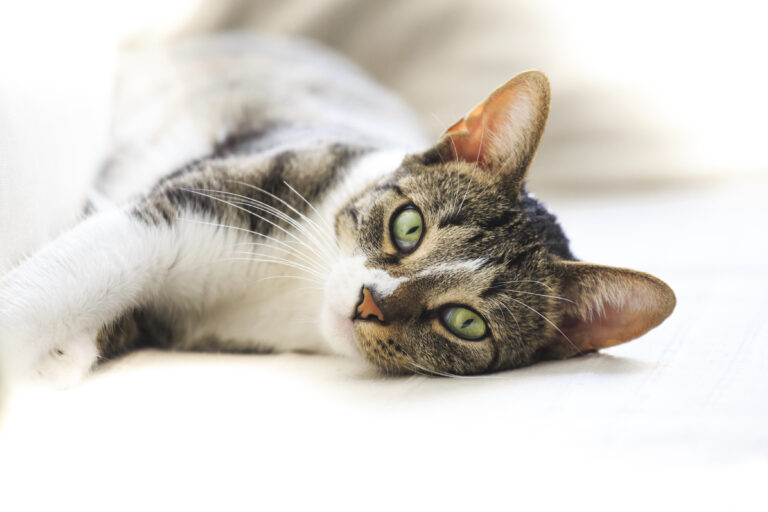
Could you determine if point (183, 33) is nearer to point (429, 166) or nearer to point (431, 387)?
point (429, 166)

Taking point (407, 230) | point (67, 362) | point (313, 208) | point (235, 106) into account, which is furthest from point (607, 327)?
point (235, 106)

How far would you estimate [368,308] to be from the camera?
1.33m

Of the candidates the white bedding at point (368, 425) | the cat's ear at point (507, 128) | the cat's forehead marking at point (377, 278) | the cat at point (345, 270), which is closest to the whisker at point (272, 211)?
the cat at point (345, 270)

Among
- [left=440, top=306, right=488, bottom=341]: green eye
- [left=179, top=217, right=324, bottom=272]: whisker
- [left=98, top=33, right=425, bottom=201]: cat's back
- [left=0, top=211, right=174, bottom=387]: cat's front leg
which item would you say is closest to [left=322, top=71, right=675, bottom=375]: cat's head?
[left=440, top=306, right=488, bottom=341]: green eye

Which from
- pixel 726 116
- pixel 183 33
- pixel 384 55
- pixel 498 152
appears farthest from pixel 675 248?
pixel 183 33

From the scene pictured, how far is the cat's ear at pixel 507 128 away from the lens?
1.42 m

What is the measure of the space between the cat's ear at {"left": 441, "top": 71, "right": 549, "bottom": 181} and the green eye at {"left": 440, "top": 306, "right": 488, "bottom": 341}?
34 centimetres

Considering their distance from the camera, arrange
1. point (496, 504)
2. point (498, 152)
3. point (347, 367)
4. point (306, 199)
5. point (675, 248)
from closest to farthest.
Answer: point (496, 504)
point (347, 367)
point (498, 152)
point (306, 199)
point (675, 248)

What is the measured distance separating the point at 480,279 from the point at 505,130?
361 millimetres

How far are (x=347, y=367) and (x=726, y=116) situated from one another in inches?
89.2

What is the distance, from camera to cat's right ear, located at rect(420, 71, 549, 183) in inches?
55.7

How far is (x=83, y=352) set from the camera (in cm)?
132

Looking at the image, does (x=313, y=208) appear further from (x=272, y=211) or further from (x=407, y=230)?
(x=407, y=230)

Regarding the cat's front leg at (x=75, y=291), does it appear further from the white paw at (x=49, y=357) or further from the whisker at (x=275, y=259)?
the whisker at (x=275, y=259)
